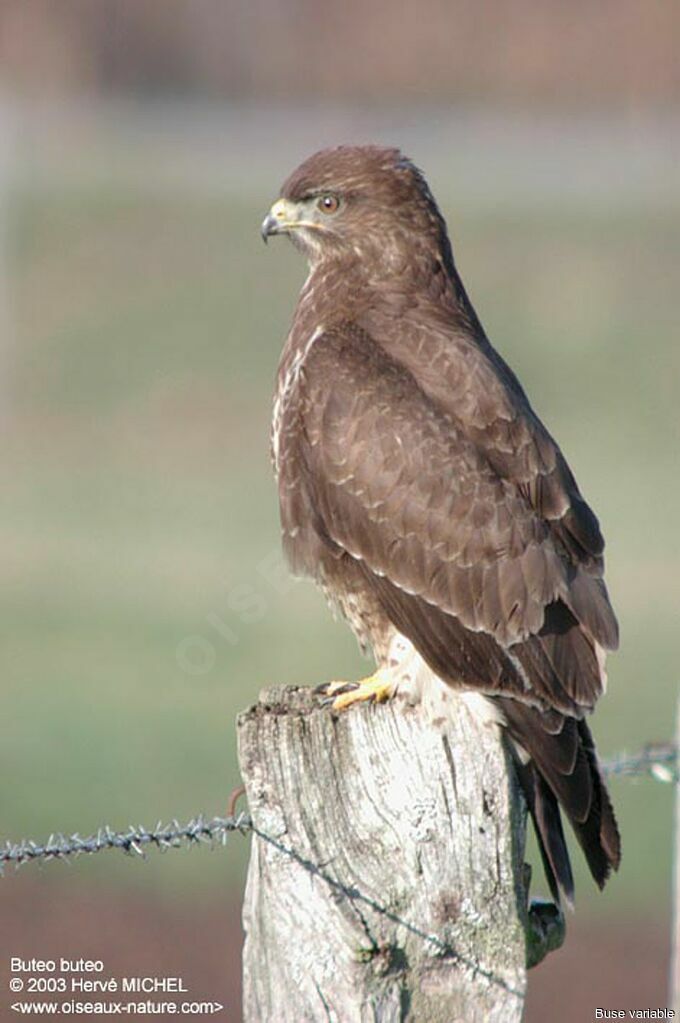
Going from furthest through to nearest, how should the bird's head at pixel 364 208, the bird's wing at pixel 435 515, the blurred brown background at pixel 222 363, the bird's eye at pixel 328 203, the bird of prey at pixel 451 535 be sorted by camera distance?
the blurred brown background at pixel 222 363 → the bird's eye at pixel 328 203 → the bird's head at pixel 364 208 → the bird's wing at pixel 435 515 → the bird of prey at pixel 451 535

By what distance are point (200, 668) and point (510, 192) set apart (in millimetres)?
20206

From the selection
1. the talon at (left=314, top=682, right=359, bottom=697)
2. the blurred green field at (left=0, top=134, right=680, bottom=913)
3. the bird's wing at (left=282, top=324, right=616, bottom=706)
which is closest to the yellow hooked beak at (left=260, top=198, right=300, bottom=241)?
the bird's wing at (left=282, top=324, right=616, bottom=706)

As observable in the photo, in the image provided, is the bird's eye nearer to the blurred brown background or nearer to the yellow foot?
the yellow foot

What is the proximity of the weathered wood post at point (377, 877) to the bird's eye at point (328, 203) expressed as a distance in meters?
2.45

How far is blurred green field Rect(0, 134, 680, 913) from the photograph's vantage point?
13.1 m

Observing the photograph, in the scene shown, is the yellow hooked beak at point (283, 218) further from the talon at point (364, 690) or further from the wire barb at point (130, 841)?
the wire barb at point (130, 841)

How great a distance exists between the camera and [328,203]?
574 centimetres

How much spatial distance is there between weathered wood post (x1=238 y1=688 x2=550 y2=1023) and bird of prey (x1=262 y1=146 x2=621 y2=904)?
2.59 feet

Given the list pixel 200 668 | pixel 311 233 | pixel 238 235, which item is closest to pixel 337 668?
pixel 200 668

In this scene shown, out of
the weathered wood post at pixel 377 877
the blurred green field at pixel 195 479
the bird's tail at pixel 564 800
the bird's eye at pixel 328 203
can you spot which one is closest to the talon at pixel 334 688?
the bird's tail at pixel 564 800

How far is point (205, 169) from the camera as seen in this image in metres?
35.5

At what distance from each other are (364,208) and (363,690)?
1624mm

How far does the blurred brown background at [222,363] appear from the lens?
37.7 ft

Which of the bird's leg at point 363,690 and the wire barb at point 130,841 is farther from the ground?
the bird's leg at point 363,690
